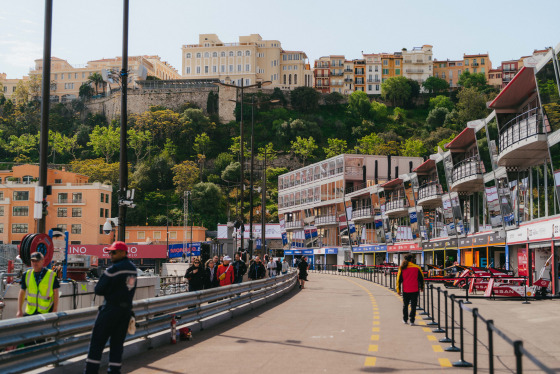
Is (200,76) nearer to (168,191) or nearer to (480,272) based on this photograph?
(168,191)

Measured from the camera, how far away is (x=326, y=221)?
9544cm

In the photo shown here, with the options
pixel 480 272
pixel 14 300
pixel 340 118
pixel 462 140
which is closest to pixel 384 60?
pixel 340 118

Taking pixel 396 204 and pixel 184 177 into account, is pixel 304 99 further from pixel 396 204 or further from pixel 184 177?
pixel 396 204

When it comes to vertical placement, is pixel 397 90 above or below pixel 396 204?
above

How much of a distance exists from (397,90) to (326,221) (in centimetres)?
8089

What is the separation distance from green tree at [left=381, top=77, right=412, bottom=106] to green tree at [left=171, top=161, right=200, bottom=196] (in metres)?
56.3

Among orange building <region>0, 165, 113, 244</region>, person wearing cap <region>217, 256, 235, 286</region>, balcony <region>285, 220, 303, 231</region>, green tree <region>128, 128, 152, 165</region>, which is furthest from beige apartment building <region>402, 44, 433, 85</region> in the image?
person wearing cap <region>217, 256, 235, 286</region>

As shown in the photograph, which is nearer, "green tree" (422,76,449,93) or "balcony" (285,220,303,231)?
"balcony" (285,220,303,231)

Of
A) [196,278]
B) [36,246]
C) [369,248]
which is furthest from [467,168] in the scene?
[36,246]

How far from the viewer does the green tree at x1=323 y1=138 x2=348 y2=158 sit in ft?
456

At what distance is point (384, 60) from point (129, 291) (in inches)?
6999

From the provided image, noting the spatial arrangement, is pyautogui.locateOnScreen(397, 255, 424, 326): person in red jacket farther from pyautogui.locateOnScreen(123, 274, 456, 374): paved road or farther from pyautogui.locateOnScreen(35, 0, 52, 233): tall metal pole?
pyautogui.locateOnScreen(35, 0, 52, 233): tall metal pole

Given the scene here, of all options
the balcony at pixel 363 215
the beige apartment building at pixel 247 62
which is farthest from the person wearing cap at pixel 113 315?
the beige apartment building at pixel 247 62

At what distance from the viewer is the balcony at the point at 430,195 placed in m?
58.0
